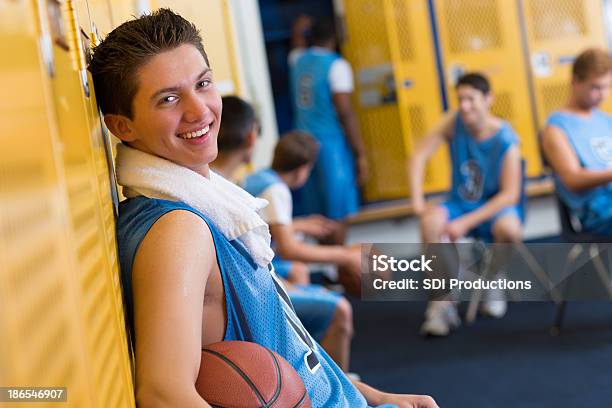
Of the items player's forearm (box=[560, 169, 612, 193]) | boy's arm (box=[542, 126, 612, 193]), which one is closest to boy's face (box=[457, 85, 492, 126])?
boy's arm (box=[542, 126, 612, 193])

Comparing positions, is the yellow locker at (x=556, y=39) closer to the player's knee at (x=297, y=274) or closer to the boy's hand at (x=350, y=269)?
the player's knee at (x=297, y=274)

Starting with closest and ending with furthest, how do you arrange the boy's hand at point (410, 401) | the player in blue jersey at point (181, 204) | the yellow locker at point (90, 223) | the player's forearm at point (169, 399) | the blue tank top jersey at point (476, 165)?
the yellow locker at point (90, 223), the player's forearm at point (169, 399), the player in blue jersey at point (181, 204), the boy's hand at point (410, 401), the blue tank top jersey at point (476, 165)

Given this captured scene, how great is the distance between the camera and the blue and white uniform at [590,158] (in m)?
3.96

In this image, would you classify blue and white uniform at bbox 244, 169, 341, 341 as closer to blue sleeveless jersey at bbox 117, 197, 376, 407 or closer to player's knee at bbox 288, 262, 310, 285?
player's knee at bbox 288, 262, 310, 285

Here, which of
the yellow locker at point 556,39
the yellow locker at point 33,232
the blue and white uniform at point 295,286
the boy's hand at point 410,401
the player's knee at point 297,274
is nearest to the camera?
the yellow locker at point 33,232

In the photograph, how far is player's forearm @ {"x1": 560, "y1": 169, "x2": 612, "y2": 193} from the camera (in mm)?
3840

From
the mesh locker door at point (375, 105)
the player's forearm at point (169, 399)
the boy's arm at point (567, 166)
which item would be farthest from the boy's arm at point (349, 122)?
the player's forearm at point (169, 399)

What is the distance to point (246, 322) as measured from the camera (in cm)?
152

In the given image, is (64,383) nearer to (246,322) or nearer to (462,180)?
(246,322)

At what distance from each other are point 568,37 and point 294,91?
2.05m

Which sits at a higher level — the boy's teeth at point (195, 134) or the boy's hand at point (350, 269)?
the boy's teeth at point (195, 134)

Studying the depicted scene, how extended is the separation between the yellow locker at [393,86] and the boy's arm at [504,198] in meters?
2.14

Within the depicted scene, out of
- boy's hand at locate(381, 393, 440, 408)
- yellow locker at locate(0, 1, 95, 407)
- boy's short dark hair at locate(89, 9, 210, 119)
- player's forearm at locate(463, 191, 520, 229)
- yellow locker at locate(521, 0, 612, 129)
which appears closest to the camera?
yellow locker at locate(0, 1, 95, 407)

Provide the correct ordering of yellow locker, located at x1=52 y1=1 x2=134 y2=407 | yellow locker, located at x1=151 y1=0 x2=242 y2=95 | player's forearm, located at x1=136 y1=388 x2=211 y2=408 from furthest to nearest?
yellow locker, located at x1=151 y1=0 x2=242 y2=95
player's forearm, located at x1=136 y1=388 x2=211 y2=408
yellow locker, located at x1=52 y1=1 x2=134 y2=407
